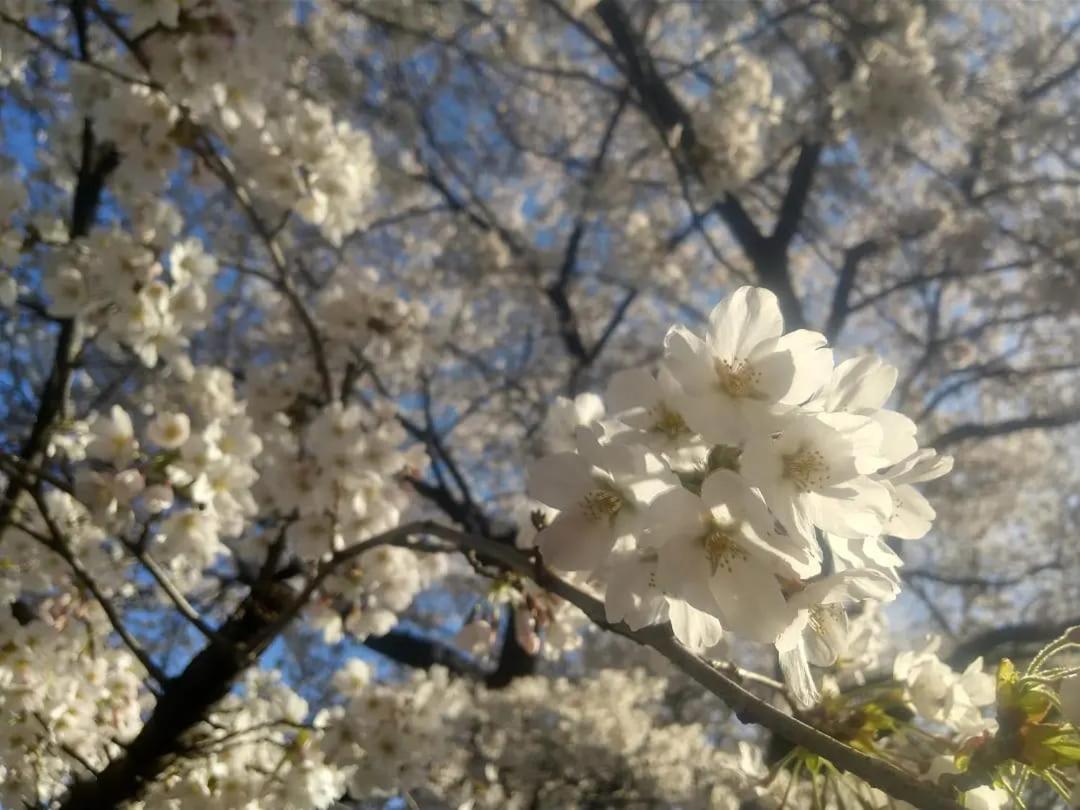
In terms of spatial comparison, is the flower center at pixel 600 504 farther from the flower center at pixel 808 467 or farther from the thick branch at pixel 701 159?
the thick branch at pixel 701 159

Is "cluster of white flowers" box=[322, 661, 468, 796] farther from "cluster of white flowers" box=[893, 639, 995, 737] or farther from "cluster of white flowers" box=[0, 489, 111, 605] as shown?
"cluster of white flowers" box=[893, 639, 995, 737]

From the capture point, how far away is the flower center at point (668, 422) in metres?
1.02

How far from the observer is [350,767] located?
7.50 feet

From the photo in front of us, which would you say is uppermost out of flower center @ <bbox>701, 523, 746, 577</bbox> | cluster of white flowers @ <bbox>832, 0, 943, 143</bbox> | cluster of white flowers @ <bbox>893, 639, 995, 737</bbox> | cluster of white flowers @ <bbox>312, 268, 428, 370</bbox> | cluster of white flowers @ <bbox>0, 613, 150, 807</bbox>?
cluster of white flowers @ <bbox>832, 0, 943, 143</bbox>

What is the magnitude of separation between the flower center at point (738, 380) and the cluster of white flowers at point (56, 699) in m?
1.84

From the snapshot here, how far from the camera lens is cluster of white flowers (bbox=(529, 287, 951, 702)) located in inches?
37.3

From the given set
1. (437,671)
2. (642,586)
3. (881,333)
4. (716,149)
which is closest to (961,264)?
(716,149)

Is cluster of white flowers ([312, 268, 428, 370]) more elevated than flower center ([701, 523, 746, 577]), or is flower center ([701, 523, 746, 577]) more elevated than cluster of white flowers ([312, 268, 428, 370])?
cluster of white flowers ([312, 268, 428, 370])

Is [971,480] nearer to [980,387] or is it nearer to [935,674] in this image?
[980,387]

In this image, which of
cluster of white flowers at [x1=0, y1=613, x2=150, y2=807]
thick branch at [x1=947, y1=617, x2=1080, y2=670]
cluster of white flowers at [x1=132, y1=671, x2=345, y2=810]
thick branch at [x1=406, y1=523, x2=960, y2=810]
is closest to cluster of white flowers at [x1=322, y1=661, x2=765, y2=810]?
thick branch at [x1=947, y1=617, x2=1080, y2=670]

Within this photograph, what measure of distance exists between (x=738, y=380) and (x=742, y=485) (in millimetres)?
154

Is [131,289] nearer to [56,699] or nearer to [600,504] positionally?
[56,699]

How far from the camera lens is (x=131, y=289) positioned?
2.41 meters

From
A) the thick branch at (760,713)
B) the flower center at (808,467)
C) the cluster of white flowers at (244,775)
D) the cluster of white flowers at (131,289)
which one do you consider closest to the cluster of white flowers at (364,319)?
the cluster of white flowers at (131,289)
